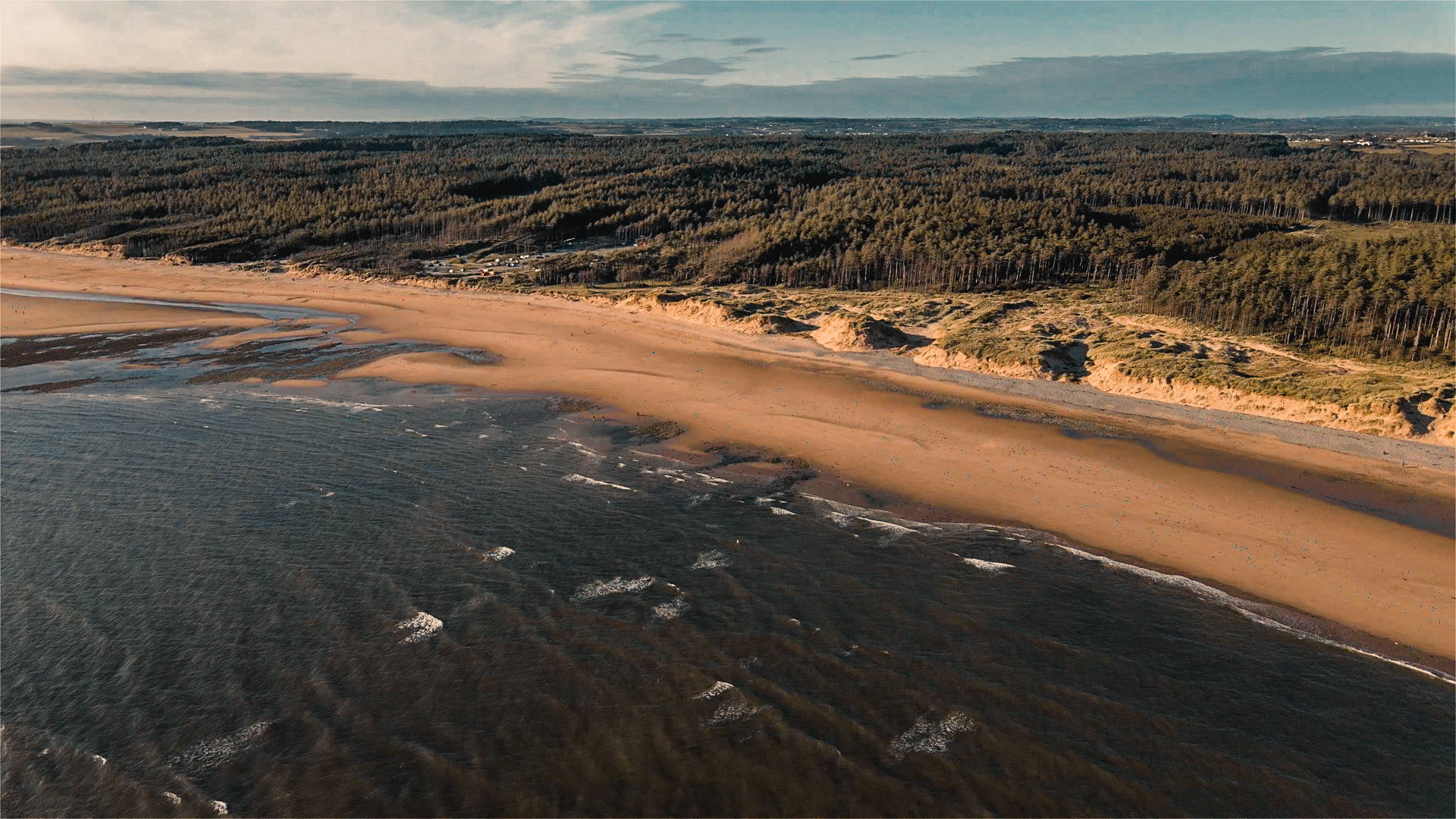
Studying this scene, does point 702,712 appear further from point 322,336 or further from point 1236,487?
point 322,336

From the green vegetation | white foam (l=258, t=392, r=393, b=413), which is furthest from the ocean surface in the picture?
the green vegetation

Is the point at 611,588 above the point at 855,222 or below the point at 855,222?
below

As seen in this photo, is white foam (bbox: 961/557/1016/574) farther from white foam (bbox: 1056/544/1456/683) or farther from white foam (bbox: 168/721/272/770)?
white foam (bbox: 168/721/272/770)

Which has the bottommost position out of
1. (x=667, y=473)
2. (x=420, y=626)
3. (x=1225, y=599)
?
(x=1225, y=599)

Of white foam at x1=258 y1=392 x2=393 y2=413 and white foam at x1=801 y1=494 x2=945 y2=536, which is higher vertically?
white foam at x1=258 y1=392 x2=393 y2=413

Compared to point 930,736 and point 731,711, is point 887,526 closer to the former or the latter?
point 930,736

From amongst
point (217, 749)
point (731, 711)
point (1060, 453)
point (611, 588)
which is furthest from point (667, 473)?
point (217, 749)
